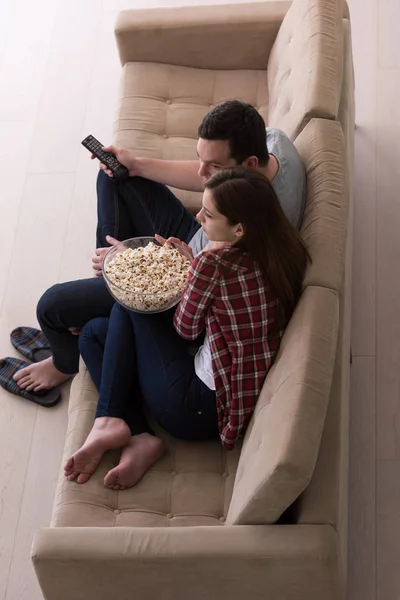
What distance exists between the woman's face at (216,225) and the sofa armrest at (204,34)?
1116 mm

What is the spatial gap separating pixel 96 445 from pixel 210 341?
40 centimetres

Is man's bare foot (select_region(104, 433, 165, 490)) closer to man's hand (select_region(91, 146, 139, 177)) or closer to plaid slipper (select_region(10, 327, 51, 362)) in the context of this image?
plaid slipper (select_region(10, 327, 51, 362))

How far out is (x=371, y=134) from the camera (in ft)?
10.3

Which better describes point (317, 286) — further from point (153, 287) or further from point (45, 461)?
point (45, 461)

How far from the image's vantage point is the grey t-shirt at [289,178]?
2.05m

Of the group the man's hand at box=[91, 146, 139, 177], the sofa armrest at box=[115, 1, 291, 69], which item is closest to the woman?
the man's hand at box=[91, 146, 139, 177]

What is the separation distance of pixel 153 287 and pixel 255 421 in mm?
453

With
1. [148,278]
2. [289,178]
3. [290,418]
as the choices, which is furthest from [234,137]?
[290,418]

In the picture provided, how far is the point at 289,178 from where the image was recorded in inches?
81.4

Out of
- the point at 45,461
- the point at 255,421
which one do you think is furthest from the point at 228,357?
the point at 45,461

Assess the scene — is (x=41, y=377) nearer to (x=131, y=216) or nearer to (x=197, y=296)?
(x=131, y=216)

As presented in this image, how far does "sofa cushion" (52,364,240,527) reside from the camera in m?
1.95

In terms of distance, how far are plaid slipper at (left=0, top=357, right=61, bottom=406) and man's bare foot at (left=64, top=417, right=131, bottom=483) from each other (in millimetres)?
534

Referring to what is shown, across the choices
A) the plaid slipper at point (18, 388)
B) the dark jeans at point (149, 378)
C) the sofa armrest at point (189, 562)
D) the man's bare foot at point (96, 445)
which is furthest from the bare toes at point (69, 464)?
the plaid slipper at point (18, 388)
